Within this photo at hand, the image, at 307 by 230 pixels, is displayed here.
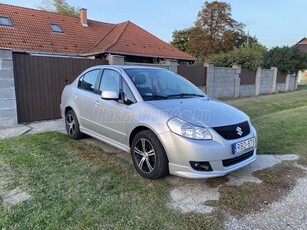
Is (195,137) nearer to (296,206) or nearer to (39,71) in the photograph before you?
(296,206)

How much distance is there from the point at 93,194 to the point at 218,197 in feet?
5.05

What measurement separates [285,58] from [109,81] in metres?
18.6

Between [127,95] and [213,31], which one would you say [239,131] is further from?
[213,31]

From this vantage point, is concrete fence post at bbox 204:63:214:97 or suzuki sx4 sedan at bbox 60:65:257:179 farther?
concrete fence post at bbox 204:63:214:97

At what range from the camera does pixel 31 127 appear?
645 cm

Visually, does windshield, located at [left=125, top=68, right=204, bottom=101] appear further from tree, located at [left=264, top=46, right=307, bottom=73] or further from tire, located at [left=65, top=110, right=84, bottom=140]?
tree, located at [left=264, top=46, right=307, bottom=73]

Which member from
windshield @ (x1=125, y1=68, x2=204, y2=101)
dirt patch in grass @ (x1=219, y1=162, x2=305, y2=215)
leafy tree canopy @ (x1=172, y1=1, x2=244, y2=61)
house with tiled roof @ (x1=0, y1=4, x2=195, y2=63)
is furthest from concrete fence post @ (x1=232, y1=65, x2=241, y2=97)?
leafy tree canopy @ (x1=172, y1=1, x2=244, y2=61)

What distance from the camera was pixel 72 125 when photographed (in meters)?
5.25

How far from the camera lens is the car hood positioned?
314 cm

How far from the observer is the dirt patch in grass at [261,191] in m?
2.84

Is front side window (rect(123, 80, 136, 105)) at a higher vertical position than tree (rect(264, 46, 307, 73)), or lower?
lower

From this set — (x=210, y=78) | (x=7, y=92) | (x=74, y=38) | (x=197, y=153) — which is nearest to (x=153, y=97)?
(x=197, y=153)

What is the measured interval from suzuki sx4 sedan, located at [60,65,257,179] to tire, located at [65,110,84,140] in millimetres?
498

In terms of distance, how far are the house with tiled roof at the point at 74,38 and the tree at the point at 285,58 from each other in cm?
612
